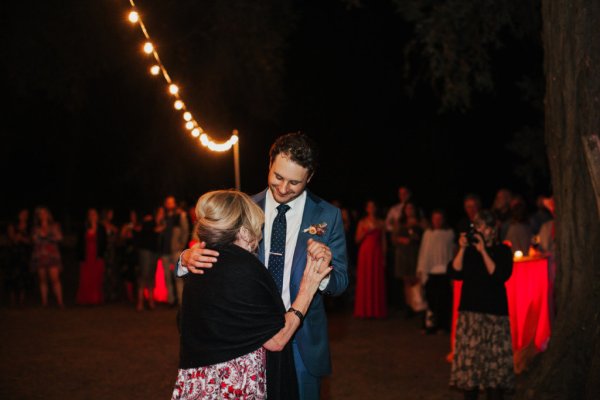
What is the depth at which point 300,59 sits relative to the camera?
94.9 feet

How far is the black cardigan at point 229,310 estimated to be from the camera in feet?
11.7

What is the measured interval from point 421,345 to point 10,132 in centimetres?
2336

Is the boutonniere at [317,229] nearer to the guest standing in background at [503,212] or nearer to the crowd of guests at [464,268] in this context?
the crowd of guests at [464,268]

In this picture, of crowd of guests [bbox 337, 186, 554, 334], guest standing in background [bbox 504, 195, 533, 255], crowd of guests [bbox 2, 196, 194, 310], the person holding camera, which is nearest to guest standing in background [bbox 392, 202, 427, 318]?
crowd of guests [bbox 337, 186, 554, 334]

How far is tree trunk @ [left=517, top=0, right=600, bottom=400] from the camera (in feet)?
21.1

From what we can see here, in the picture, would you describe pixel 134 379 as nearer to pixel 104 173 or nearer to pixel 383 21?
pixel 383 21

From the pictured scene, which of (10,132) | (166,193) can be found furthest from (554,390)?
(10,132)

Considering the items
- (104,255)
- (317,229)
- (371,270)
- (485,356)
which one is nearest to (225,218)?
(317,229)

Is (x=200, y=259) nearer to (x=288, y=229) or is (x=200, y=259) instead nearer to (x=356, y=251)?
(x=288, y=229)

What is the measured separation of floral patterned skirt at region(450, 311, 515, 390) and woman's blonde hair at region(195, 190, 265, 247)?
3998mm

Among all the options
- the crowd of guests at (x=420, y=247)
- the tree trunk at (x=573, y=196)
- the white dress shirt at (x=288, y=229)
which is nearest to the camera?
the white dress shirt at (x=288, y=229)

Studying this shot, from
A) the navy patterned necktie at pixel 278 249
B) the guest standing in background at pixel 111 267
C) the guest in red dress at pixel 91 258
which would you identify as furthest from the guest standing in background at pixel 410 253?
the navy patterned necktie at pixel 278 249

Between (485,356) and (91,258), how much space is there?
10.4m

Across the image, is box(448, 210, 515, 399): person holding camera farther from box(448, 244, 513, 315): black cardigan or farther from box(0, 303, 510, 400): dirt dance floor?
box(0, 303, 510, 400): dirt dance floor
